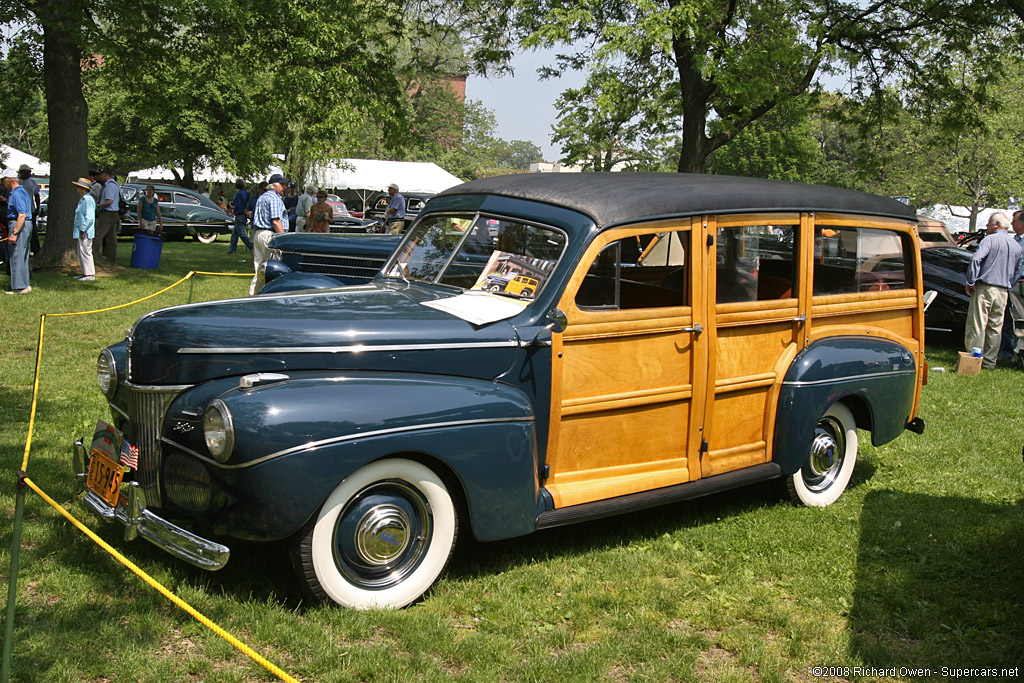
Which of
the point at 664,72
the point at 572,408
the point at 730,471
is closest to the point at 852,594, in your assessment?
the point at 730,471

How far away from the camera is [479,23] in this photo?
1909 cm

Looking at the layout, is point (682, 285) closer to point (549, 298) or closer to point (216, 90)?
point (549, 298)

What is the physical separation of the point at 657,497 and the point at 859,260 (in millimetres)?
2288

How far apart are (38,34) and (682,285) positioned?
15.4 m

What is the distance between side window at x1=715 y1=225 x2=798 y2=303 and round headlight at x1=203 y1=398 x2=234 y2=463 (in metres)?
2.85

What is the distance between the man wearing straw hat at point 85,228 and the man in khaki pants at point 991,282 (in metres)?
13.0

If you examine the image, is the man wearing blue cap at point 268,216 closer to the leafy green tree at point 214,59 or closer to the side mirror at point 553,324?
the leafy green tree at point 214,59

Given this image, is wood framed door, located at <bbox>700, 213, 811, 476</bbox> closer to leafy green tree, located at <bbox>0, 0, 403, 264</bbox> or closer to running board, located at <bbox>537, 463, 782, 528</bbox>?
running board, located at <bbox>537, 463, 782, 528</bbox>

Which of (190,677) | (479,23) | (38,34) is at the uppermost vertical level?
(479,23)

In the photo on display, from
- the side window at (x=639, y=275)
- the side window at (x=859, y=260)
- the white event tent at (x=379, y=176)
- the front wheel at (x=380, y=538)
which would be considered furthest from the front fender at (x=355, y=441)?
the white event tent at (x=379, y=176)

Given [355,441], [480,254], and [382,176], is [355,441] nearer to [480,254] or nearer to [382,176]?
[480,254]

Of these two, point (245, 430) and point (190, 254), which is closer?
point (245, 430)

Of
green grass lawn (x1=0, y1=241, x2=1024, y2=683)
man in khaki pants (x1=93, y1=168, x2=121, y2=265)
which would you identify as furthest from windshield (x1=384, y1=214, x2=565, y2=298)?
man in khaki pants (x1=93, y1=168, x2=121, y2=265)

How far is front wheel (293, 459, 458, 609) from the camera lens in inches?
150
